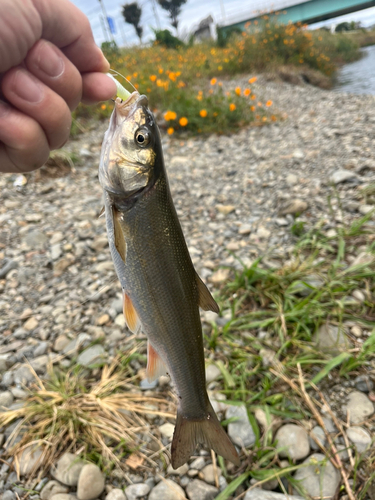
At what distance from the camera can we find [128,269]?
1.47 m

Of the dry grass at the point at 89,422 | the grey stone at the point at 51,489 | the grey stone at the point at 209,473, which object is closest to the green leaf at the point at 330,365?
the grey stone at the point at 209,473

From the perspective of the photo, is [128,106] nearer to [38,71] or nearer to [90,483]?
[38,71]

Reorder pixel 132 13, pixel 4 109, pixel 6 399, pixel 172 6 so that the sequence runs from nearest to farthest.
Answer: pixel 4 109 → pixel 6 399 → pixel 132 13 → pixel 172 6

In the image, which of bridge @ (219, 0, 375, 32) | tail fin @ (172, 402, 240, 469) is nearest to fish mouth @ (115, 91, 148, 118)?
tail fin @ (172, 402, 240, 469)

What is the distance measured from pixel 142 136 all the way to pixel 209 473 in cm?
216

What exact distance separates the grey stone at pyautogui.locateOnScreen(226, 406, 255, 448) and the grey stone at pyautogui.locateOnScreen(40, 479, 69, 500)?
1.15m

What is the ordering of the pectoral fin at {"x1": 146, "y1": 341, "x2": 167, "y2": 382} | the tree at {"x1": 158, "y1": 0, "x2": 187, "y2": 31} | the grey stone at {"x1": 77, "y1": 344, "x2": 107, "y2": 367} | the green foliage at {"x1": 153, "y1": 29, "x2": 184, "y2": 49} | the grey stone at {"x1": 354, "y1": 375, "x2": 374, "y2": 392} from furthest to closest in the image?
the tree at {"x1": 158, "y1": 0, "x2": 187, "y2": 31} < the green foliage at {"x1": 153, "y1": 29, "x2": 184, "y2": 49} < the grey stone at {"x1": 77, "y1": 344, "x2": 107, "y2": 367} < the grey stone at {"x1": 354, "y1": 375, "x2": 374, "y2": 392} < the pectoral fin at {"x1": 146, "y1": 341, "x2": 167, "y2": 382}

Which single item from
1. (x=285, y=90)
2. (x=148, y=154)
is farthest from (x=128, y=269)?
(x=285, y=90)

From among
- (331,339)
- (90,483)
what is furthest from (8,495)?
(331,339)

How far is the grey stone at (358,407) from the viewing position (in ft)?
7.66

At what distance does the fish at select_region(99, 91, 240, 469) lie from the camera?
142 centimetres

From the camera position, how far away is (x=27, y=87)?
1495 mm

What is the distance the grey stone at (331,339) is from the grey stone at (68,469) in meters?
2.01

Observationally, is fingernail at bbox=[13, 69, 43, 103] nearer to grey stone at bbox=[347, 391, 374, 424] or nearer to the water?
grey stone at bbox=[347, 391, 374, 424]
